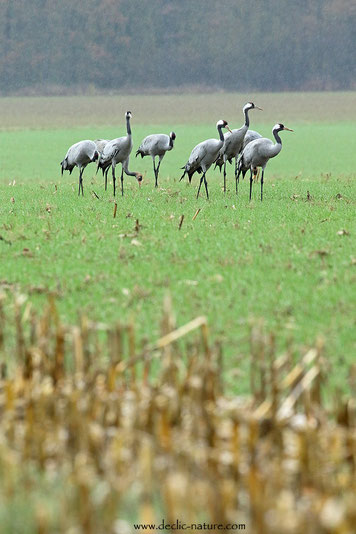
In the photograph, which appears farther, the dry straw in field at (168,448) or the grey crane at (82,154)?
the grey crane at (82,154)

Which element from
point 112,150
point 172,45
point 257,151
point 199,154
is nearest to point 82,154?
point 112,150

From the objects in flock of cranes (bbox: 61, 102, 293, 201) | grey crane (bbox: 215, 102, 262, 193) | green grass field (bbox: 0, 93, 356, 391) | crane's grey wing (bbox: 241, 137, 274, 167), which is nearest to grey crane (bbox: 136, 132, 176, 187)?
flock of cranes (bbox: 61, 102, 293, 201)

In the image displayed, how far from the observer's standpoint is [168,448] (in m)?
5.35

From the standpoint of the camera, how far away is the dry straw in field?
463 centimetres

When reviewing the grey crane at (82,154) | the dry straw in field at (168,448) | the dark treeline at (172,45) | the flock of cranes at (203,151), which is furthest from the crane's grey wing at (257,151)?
the dark treeline at (172,45)

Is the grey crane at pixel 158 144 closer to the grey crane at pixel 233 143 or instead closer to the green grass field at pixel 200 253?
the green grass field at pixel 200 253

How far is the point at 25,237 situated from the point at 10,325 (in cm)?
413

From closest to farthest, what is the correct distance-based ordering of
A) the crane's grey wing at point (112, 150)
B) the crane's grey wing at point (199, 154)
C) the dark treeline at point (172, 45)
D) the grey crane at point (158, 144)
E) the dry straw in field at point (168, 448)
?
the dry straw in field at point (168, 448) → the crane's grey wing at point (199, 154) → the crane's grey wing at point (112, 150) → the grey crane at point (158, 144) → the dark treeline at point (172, 45)

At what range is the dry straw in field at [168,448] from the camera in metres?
4.63

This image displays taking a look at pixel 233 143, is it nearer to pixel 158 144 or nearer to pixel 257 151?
pixel 257 151

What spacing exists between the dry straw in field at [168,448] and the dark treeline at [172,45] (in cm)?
8320

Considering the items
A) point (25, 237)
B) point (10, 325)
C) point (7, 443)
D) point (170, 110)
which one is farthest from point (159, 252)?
point (170, 110)

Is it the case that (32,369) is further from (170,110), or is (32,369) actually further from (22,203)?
(170,110)

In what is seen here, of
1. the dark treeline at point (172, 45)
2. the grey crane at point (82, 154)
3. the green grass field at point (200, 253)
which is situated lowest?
the green grass field at point (200, 253)
